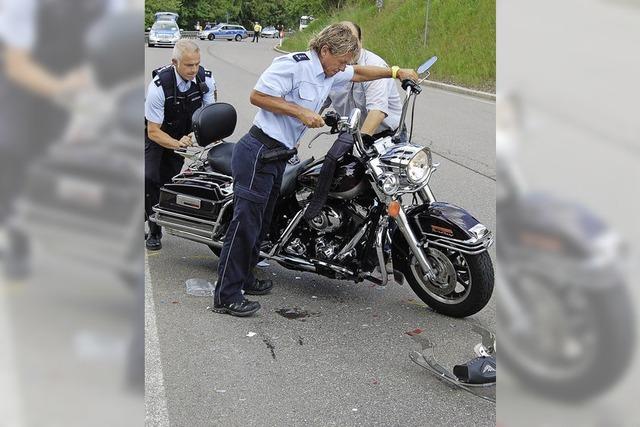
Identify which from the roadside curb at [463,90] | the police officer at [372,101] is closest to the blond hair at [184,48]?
the police officer at [372,101]

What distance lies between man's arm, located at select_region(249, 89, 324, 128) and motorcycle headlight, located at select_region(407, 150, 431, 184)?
0.55 meters

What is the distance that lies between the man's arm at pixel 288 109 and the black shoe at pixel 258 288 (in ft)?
4.28

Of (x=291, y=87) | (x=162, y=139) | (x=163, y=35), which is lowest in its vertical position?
(x=162, y=139)

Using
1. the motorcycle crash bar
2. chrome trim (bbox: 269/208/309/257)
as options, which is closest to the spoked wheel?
the motorcycle crash bar

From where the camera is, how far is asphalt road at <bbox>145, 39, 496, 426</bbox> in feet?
11.3

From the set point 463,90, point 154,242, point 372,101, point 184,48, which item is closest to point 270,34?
point 463,90

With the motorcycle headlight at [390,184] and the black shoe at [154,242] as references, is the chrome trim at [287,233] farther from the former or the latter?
the black shoe at [154,242]

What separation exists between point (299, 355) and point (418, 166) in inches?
48.2

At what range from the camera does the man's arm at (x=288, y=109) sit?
4.03 metres

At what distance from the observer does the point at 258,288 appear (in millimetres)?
4910
